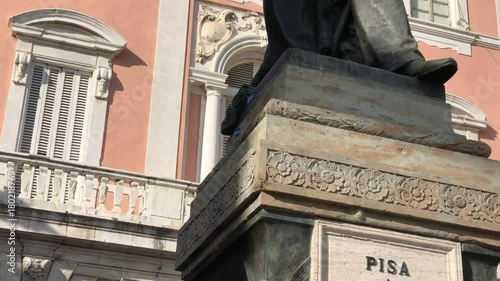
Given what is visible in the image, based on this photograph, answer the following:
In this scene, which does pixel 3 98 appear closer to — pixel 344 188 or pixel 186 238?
pixel 186 238

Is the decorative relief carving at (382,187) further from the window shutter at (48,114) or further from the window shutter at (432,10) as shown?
the window shutter at (432,10)

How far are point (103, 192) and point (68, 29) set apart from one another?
9.31ft

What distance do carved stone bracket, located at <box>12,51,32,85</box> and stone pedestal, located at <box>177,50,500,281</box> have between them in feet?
30.6

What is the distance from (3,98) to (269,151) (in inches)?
387

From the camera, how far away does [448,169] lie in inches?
137

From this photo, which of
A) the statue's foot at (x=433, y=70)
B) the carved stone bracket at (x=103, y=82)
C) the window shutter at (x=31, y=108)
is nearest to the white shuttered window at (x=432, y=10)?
the carved stone bracket at (x=103, y=82)

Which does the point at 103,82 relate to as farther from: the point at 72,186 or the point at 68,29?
the point at 72,186

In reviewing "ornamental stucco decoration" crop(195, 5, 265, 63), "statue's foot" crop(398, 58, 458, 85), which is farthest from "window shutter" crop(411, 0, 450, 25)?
"statue's foot" crop(398, 58, 458, 85)

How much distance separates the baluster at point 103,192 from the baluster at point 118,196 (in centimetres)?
13

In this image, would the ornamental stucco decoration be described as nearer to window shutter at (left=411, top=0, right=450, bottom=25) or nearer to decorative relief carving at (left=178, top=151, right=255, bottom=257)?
window shutter at (left=411, top=0, right=450, bottom=25)

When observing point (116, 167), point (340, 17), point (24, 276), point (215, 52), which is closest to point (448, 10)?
point (215, 52)

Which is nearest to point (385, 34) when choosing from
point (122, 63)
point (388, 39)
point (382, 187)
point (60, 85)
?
point (388, 39)

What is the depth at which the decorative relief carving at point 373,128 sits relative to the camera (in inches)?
133

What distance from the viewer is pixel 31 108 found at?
496 inches
